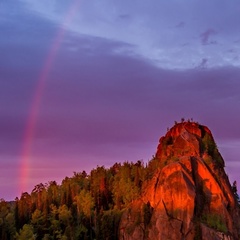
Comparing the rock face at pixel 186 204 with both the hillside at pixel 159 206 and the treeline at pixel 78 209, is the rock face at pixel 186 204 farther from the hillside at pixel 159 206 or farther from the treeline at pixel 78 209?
the treeline at pixel 78 209

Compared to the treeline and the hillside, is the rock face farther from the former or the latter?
the treeline

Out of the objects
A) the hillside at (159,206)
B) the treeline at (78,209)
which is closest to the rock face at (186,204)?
the hillside at (159,206)

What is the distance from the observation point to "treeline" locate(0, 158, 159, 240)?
12542 cm

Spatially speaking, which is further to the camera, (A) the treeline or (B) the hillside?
(A) the treeline

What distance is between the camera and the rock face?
121 meters

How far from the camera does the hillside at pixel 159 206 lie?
4798 inches

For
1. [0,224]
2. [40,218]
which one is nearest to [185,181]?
[40,218]

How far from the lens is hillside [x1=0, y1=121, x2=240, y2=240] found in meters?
122

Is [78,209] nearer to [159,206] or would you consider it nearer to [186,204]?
[159,206]

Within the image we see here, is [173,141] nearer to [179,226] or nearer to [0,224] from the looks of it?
[179,226]

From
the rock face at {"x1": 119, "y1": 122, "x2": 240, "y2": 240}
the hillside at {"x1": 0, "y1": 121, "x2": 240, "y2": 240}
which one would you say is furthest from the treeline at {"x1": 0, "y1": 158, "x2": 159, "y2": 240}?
the rock face at {"x1": 119, "y1": 122, "x2": 240, "y2": 240}

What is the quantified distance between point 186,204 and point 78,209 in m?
31.9

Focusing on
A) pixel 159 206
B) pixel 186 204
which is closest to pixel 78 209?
pixel 159 206

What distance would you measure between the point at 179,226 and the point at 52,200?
4300 centimetres
